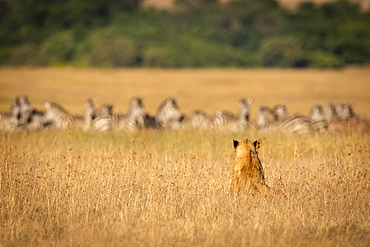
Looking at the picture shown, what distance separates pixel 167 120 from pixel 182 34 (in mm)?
53313

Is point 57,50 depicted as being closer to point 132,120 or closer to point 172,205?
point 132,120

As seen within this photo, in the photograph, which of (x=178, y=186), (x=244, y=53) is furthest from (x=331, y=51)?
(x=178, y=186)

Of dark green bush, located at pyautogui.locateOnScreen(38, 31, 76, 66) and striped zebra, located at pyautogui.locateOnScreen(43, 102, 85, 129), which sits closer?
striped zebra, located at pyautogui.locateOnScreen(43, 102, 85, 129)

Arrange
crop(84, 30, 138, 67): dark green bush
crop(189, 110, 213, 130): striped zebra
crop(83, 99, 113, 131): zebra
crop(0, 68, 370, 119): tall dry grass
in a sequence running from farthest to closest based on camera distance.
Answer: crop(84, 30, 138, 67): dark green bush, crop(0, 68, 370, 119): tall dry grass, crop(189, 110, 213, 130): striped zebra, crop(83, 99, 113, 131): zebra

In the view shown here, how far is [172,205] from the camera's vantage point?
25.2 ft

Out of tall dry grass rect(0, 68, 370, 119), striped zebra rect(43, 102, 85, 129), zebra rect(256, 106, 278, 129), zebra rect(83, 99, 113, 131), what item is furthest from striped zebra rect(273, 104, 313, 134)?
tall dry grass rect(0, 68, 370, 119)

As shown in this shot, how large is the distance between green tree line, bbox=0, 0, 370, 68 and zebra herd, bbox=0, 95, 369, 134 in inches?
1552

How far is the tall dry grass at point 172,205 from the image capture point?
258 inches

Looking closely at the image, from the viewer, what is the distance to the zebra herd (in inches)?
640

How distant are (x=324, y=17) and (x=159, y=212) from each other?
6640 cm

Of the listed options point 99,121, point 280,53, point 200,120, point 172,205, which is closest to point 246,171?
point 172,205

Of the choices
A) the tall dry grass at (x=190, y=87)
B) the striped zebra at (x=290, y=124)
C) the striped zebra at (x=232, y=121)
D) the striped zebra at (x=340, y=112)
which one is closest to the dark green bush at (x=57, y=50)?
the tall dry grass at (x=190, y=87)

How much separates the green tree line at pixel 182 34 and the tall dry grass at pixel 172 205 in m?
49.0

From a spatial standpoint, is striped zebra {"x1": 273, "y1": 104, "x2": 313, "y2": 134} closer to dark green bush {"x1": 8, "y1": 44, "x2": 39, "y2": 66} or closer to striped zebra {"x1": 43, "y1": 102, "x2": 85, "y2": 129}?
striped zebra {"x1": 43, "y1": 102, "x2": 85, "y2": 129}
